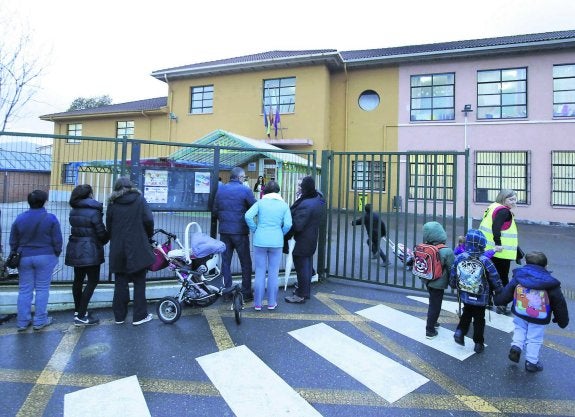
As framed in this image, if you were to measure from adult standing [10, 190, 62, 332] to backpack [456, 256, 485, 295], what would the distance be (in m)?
4.51

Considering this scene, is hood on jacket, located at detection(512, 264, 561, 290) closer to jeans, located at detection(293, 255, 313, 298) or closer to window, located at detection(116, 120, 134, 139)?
jeans, located at detection(293, 255, 313, 298)

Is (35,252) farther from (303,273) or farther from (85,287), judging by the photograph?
(303,273)

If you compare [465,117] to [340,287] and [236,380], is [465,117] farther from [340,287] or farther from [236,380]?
[236,380]

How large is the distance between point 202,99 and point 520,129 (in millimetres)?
16383

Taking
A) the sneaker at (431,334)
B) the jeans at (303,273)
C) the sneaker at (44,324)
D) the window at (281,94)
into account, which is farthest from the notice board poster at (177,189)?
the window at (281,94)

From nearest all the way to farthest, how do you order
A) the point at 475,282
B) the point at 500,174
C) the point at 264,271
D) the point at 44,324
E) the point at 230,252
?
the point at 475,282
the point at 44,324
the point at 264,271
the point at 230,252
the point at 500,174

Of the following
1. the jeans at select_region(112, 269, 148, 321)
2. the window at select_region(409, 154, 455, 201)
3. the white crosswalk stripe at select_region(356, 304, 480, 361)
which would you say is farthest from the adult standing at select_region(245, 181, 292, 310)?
the window at select_region(409, 154, 455, 201)

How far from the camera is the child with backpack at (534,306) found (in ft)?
11.2

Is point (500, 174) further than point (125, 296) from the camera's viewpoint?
Yes

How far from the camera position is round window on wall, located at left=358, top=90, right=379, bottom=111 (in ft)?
62.2

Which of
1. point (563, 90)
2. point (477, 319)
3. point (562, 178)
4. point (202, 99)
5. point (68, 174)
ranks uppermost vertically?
point (202, 99)

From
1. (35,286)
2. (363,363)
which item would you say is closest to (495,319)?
(363,363)

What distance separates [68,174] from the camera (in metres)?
4.99

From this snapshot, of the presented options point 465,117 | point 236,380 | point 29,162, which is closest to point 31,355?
point 236,380
